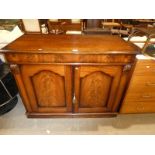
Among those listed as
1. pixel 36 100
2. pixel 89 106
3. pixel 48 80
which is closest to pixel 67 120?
pixel 89 106

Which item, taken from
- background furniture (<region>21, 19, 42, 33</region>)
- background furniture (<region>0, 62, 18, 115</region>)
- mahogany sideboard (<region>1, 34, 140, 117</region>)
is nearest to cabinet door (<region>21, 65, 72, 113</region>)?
mahogany sideboard (<region>1, 34, 140, 117</region>)

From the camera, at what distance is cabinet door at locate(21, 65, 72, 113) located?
1.21m

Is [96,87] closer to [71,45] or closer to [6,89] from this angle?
[71,45]

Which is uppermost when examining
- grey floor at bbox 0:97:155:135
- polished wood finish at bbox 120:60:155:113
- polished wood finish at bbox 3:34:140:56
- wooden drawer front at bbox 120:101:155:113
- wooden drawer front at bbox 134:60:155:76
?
polished wood finish at bbox 3:34:140:56

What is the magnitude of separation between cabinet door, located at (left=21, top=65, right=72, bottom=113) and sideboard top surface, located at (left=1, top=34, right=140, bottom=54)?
6.3 inches

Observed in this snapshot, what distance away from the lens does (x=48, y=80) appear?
4.24ft

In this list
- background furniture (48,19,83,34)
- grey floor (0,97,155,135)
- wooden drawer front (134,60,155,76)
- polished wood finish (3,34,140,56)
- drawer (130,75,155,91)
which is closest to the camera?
polished wood finish (3,34,140,56)

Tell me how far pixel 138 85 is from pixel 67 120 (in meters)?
0.84

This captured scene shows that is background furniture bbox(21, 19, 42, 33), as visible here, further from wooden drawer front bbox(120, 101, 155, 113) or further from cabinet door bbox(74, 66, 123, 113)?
wooden drawer front bbox(120, 101, 155, 113)

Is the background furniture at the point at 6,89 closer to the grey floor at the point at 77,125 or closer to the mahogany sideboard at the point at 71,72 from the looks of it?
the grey floor at the point at 77,125

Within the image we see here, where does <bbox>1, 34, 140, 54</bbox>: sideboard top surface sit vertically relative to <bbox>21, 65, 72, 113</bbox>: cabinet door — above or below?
above

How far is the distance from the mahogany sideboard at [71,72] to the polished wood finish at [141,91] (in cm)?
6
